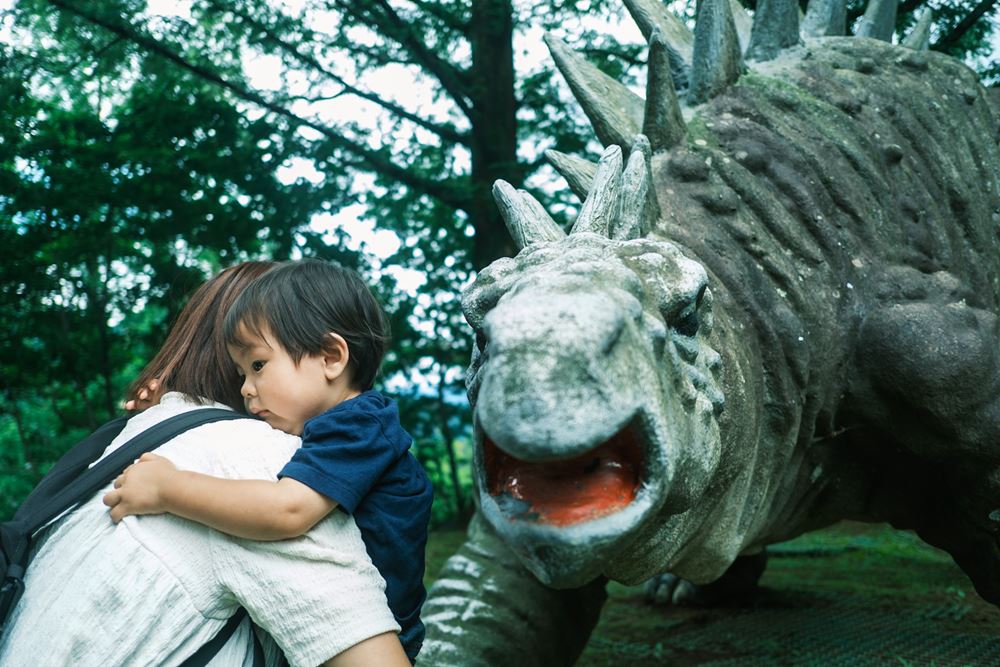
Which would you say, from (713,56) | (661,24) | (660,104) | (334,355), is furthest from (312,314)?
(661,24)

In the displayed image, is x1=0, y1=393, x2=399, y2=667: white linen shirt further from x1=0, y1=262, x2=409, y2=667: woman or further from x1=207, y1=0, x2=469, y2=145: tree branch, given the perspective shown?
x1=207, y1=0, x2=469, y2=145: tree branch

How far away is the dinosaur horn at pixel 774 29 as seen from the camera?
3.05 meters

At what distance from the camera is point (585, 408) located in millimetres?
1216

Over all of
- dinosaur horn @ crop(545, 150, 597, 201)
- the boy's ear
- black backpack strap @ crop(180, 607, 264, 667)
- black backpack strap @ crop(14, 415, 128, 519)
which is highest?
dinosaur horn @ crop(545, 150, 597, 201)

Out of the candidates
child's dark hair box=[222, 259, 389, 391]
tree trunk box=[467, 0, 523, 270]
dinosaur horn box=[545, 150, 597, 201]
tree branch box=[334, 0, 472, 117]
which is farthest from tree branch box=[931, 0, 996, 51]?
child's dark hair box=[222, 259, 389, 391]

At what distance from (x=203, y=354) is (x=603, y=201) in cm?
87

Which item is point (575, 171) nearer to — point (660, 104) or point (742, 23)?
point (660, 104)

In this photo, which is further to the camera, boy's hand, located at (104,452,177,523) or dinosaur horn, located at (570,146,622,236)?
dinosaur horn, located at (570,146,622,236)

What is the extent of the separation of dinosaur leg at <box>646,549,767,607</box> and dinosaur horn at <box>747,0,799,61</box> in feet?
6.62

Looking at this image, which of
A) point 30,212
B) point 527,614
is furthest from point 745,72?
point 30,212

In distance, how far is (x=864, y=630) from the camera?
3436 millimetres

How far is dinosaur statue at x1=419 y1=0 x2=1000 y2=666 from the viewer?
131cm

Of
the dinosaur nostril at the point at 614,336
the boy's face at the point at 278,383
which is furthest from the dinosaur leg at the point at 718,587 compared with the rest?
the dinosaur nostril at the point at 614,336

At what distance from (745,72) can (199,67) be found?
109 inches
